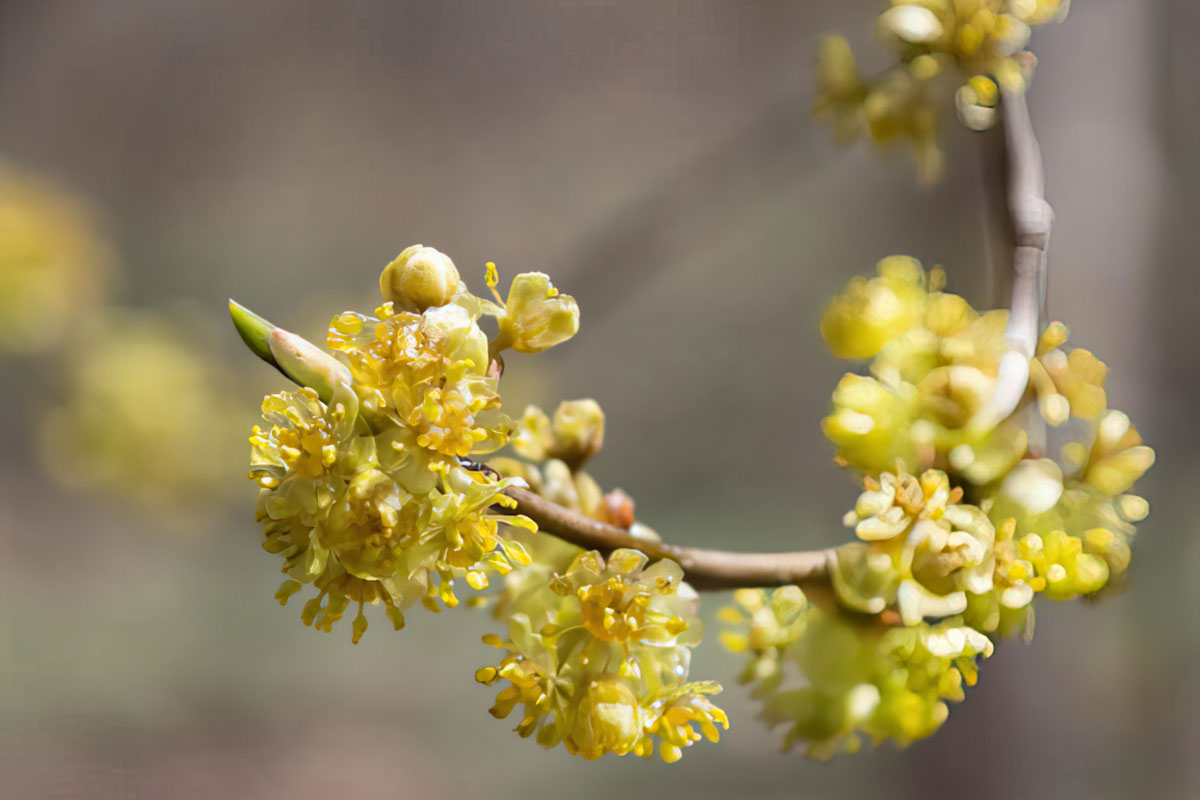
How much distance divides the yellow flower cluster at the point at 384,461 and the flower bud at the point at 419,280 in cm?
1

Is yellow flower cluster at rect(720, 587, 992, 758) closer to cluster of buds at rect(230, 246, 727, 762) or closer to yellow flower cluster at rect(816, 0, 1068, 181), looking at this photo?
cluster of buds at rect(230, 246, 727, 762)

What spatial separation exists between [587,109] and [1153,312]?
105 centimetres

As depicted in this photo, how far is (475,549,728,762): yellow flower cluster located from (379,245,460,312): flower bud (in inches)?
3.5

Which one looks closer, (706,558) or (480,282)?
(706,558)

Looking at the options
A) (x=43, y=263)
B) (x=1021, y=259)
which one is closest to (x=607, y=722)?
(x=1021, y=259)

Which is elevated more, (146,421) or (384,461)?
(146,421)

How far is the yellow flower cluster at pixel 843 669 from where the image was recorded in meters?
0.27

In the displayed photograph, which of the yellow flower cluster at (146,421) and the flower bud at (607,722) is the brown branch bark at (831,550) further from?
the yellow flower cluster at (146,421)

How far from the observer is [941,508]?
0.85ft

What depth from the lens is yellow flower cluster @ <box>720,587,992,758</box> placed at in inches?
10.6

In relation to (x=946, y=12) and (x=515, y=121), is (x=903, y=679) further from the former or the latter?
(x=515, y=121)

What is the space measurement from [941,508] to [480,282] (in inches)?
45.2

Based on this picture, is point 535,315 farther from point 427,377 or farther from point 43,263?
point 43,263

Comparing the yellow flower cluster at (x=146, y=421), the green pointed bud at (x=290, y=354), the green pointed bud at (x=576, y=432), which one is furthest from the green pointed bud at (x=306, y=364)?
the yellow flower cluster at (x=146, y=421)
